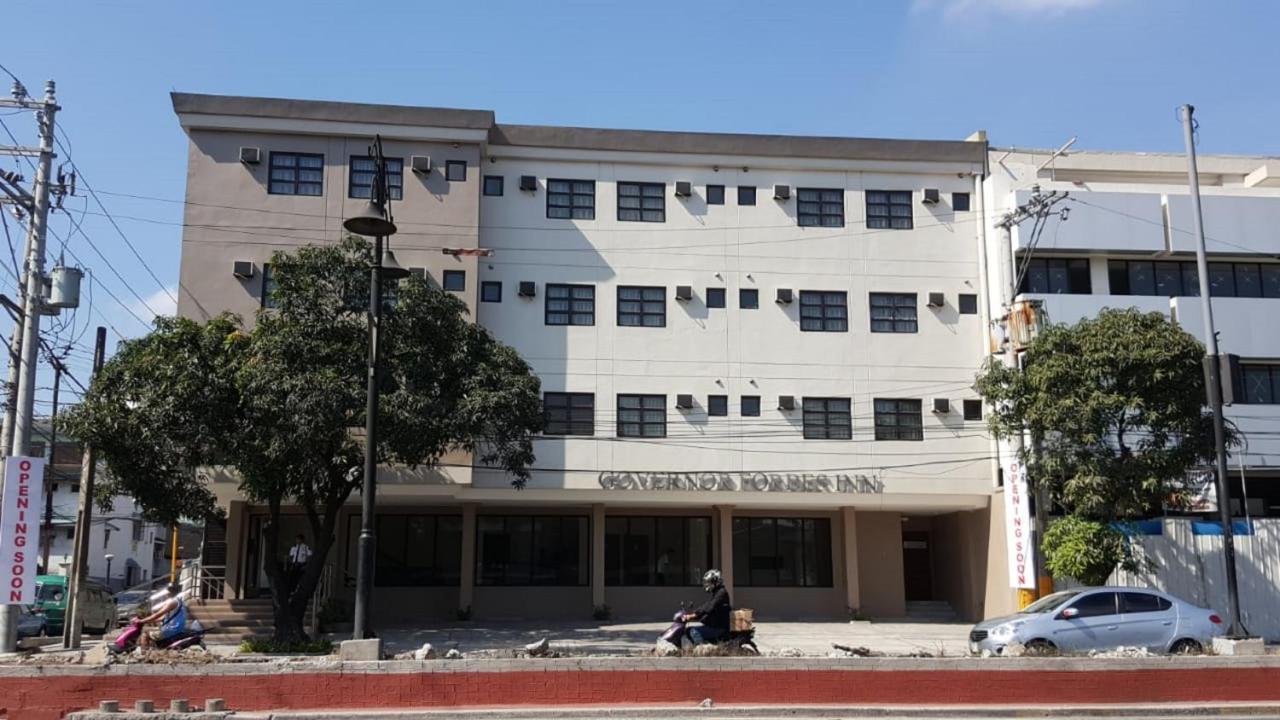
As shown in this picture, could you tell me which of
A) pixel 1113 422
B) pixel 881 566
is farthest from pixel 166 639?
pixel 881 566

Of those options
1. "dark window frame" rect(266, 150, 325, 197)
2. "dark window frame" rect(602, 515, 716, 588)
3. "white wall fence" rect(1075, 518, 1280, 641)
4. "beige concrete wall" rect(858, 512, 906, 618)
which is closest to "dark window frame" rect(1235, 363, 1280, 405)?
"white wall fence" rect(1075, 518, 1280, 641)

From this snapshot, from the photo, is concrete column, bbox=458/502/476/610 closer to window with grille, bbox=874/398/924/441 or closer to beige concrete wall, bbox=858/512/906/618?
beige concrete wall, bbox=858/512/906/618

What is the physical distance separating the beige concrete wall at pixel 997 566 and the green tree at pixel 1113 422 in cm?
432

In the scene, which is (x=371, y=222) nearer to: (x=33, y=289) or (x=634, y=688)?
(x=634, y=688)

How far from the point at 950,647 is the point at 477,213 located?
15.9m

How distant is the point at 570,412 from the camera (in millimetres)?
29656

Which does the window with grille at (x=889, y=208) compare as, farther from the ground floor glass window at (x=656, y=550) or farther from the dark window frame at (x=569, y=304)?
the ground floor glass window at (x=656, y=550)

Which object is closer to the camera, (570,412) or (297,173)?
(297,173)

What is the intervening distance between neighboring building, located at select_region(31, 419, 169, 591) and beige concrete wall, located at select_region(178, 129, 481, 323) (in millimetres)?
29384

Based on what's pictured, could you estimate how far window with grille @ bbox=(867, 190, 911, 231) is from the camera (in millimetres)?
31562

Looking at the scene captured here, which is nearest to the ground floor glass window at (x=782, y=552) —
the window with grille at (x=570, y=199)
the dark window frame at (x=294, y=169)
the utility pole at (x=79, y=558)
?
the window with grille at (x=570, y=199)

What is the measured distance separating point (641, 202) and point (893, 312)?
765 centimetres

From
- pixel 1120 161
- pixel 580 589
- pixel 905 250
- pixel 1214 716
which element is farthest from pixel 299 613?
pixel 1120 161

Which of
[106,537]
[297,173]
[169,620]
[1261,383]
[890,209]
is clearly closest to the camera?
[169,620]
